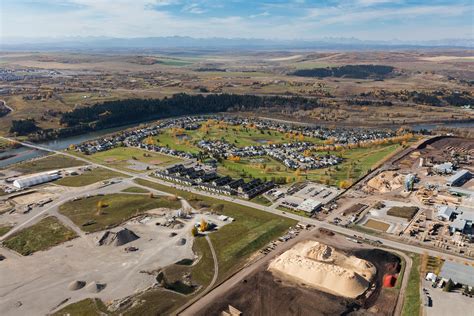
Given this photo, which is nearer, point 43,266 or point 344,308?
point 344,308

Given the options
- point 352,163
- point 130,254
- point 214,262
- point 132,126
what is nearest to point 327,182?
point 352,163

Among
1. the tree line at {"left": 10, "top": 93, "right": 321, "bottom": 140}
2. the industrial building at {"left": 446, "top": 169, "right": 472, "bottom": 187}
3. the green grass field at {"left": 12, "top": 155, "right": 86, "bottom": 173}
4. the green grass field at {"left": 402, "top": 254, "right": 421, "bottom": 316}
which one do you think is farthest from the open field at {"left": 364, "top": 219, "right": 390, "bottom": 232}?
the tree line at {"left": 10, "top": 93, "right": 321, "bottom": 140}

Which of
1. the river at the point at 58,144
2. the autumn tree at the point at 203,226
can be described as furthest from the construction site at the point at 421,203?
the river at the point at 58,144

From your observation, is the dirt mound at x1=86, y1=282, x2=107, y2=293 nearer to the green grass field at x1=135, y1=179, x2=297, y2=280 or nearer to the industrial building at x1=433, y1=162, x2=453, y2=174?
the green grass field at x1=135, y1=179, x2=297, y2=280

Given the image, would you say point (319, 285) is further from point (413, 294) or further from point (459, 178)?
point (459, 178)

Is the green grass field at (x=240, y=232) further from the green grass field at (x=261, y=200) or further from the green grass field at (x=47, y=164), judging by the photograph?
the green grass field at (x=47, y=164)

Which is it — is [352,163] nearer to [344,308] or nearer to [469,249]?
[469,249]
